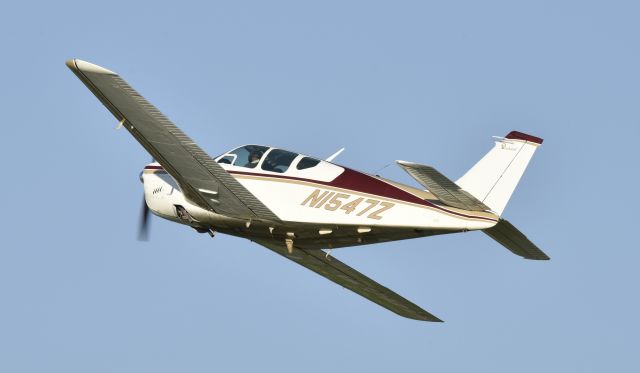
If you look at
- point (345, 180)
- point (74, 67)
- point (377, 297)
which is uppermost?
point (74, 67)

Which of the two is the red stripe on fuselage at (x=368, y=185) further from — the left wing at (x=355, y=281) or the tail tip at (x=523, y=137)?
the left wing at (x=355, y=281)

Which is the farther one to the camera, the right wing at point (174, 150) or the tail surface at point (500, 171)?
the tail surface at point (500, 171)

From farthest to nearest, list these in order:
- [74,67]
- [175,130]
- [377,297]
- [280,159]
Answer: [377,297] → [280,159] → [175,130] → [74,67]

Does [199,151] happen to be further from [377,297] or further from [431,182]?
[377,297]

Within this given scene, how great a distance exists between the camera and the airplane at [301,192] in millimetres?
21125

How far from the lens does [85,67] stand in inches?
794

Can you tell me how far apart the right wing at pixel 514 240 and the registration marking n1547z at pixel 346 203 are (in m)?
1.87

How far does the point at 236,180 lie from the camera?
2267 cm

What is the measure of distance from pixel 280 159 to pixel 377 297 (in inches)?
208

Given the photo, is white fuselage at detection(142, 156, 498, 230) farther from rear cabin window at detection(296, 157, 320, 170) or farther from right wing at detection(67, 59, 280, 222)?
right wing at detection(67, 59, 280, 222)

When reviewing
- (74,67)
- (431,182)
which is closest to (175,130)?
(74,67)

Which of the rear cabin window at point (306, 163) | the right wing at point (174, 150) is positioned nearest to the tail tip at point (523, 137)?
the rear cabin window at point (306, 163)

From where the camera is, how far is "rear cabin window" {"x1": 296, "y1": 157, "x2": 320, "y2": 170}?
22906 mm

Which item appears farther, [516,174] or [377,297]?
[377,297]
